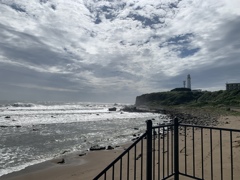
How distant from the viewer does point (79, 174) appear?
9.87 metres

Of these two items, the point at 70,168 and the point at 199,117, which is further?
the point at 199,117

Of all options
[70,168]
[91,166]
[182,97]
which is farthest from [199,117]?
[182,97]

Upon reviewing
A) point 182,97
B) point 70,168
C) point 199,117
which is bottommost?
point 70,168

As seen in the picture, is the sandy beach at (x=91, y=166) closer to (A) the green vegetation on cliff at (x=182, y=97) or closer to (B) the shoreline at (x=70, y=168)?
(B) the shoreline at (x=70, y=168)

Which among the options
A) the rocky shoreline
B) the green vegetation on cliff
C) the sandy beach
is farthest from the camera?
the green vegetation on cliff

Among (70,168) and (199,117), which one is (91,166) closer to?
(70,168)

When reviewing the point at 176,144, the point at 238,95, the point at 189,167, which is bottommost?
the point at 189,167

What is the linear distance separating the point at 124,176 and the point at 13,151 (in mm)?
9624

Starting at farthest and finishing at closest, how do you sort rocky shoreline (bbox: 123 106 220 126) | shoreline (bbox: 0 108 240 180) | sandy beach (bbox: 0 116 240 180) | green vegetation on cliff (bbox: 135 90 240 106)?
green vegetation on cliff (bbox: 135 90 240 106), rocky shoreline (bbox: 123 106 220 126), shoreline (bbox: 0 108 240 180), sandy beach (bbox: 0 116 240 180)

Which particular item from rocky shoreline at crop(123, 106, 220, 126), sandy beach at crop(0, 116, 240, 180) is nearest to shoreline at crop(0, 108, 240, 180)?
sandy beach at crop(0, 116, 240, 180)

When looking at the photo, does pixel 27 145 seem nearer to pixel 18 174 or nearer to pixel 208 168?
pixel 18 174

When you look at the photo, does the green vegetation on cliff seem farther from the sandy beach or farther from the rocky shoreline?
the sandy beach

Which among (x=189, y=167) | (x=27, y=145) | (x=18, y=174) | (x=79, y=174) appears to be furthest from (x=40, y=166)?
(x=189, y=167)

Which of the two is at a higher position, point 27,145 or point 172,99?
point 172,99
